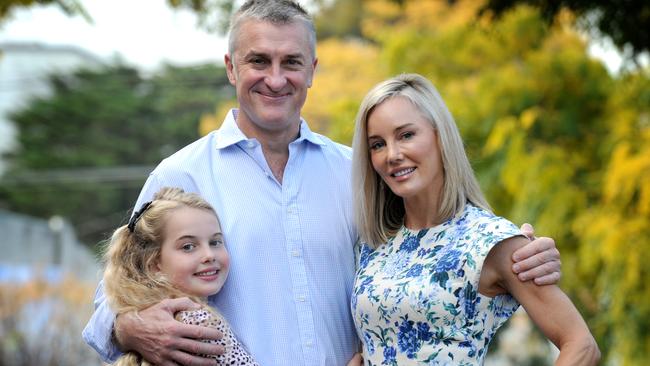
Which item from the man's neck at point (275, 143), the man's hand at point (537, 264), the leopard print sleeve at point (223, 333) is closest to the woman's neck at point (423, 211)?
the man's hand at point (537, 264)

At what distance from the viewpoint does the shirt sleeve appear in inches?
138

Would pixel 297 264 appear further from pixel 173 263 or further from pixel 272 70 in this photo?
pixel 272 70

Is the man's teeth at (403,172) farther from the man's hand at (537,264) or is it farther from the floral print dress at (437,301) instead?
the man's hand at (537,264)

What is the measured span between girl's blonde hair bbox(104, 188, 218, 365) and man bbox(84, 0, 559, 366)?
10 centimetres

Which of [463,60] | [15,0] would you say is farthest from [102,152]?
[15,0]

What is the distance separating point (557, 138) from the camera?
9.39 meters

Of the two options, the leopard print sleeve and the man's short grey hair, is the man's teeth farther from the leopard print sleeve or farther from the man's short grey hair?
the leopard print sleeve

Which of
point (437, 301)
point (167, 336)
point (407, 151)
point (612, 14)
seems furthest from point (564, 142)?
point (167, 336)

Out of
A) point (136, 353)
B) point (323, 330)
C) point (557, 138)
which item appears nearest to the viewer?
point (136, 353)

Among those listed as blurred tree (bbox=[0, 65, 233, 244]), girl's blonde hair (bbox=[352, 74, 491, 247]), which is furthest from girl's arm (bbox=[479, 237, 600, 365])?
blurred tree (bbox=[0, 65, 233, 244])

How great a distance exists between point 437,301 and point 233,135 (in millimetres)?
1049

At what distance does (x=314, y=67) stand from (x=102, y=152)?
30217mm

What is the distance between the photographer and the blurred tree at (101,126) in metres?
32.0

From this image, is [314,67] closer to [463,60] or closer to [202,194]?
[202,194]
